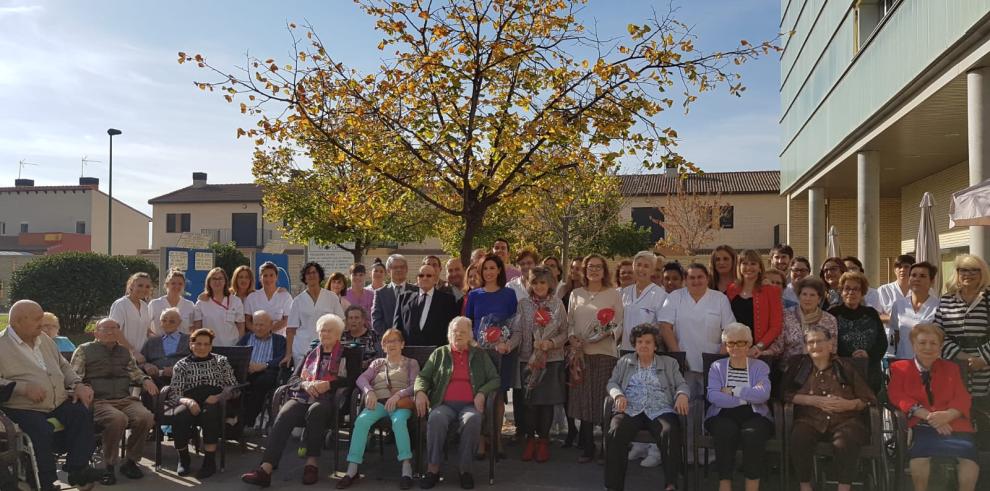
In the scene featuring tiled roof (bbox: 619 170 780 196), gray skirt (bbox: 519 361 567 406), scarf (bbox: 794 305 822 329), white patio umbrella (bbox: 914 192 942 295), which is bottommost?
gray skirt (bbox: 519 361 567 406)

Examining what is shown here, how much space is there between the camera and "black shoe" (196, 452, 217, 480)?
6.57 meters

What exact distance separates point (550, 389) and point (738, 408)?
67.5 inches

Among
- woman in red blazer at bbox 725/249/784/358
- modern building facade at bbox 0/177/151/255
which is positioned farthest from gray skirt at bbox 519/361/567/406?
modern building facade at bbox 0/177/151/255

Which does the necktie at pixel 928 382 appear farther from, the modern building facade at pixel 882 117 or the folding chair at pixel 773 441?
the modern building facade at pixel 882 117

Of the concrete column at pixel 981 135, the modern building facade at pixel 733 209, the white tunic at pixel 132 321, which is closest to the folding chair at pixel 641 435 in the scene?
the white tunic at pixel 132 321

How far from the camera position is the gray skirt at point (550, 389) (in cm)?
705

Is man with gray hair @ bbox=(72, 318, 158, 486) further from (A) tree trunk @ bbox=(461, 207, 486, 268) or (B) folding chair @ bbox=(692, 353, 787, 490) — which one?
(B) folding chair @ bbox=(692, 353, 787, 490)

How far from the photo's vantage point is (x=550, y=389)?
7.07m

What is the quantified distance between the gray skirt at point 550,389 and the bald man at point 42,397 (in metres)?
3.55

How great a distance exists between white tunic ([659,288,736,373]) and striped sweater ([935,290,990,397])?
1642mm

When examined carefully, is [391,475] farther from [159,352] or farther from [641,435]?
[159,352]

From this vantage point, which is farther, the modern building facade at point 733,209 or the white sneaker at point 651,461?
the modern building facade at point 733,209

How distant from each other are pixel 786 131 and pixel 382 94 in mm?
19942

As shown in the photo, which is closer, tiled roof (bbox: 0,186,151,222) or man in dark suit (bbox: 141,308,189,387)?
man in dark suit (bbox: 141,308,189,387)
